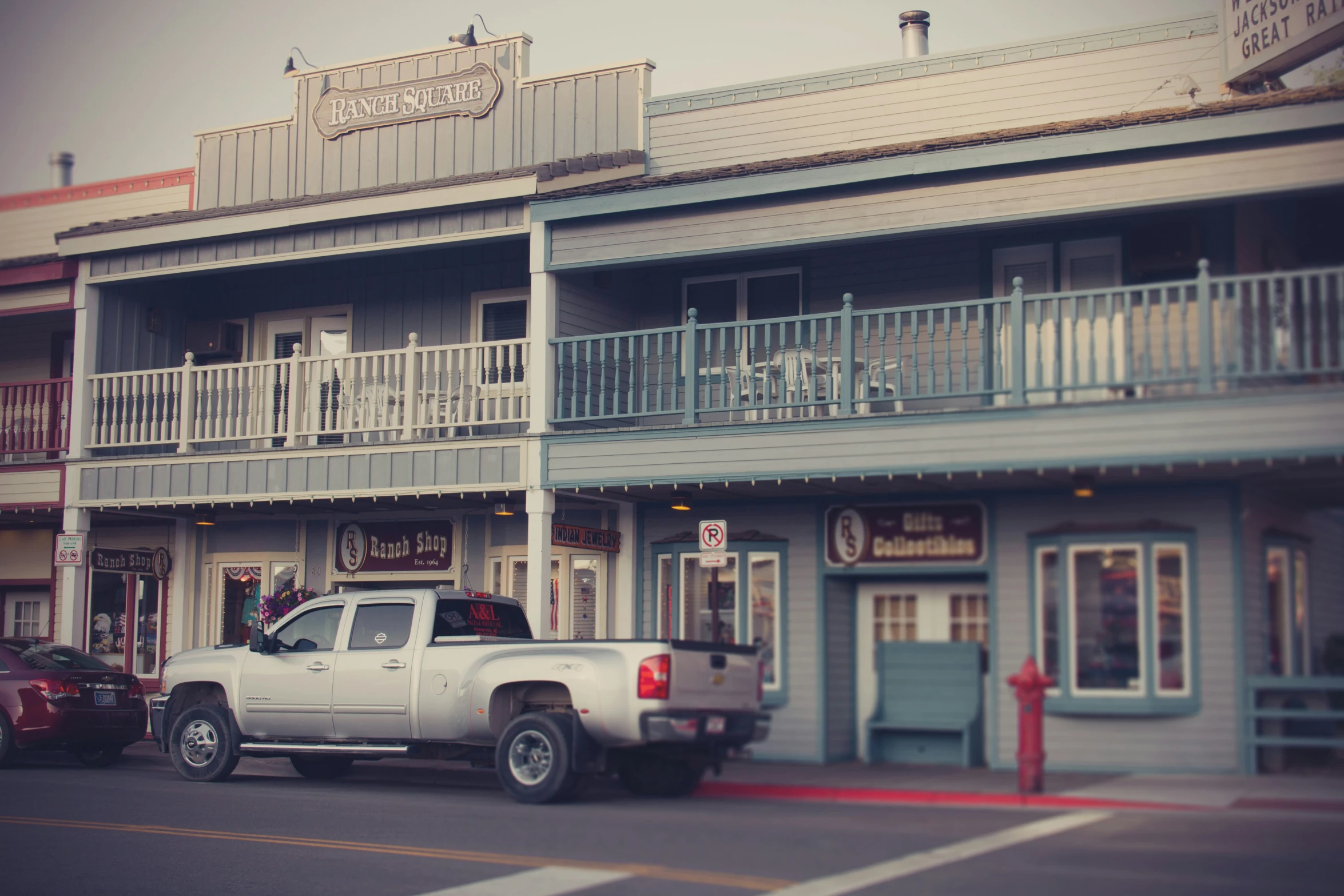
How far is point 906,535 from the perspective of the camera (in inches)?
639

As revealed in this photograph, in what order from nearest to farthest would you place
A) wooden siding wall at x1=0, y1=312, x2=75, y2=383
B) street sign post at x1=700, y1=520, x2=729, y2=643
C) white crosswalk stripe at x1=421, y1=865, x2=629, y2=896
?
white crosswalk stripe at x1=421, y1=865, x2=629, y2=896 < street sign post at x1=700, y1=520, x2=729, y2=643 < wooden siding wall at x1=0, y1=312, x2=75, y2=383

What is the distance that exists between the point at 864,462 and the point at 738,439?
1443 mm

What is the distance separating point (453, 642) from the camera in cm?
1378

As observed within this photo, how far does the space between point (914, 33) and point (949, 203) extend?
15.0 feet

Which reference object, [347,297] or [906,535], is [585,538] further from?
[347,297]

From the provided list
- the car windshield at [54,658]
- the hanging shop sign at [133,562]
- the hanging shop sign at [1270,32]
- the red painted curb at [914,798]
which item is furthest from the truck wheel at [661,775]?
the hanging shop sign at [1270,32]

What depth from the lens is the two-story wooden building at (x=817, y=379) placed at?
14.2m

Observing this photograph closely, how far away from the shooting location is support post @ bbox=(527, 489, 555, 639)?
16.5 metres

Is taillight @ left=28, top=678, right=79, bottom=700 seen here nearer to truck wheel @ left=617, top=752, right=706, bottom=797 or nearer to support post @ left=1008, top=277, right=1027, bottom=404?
truck wheel @ left=617, top=752, right=706, bottom=797

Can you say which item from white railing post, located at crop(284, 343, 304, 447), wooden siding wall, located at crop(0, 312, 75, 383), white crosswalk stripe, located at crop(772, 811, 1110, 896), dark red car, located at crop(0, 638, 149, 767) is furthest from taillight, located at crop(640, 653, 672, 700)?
wooden siding wall, located at crop(0, 312, 75, 383)

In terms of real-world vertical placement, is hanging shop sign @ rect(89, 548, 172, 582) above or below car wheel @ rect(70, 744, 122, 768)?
above

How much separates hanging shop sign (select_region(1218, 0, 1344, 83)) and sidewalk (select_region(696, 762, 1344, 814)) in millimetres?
7361

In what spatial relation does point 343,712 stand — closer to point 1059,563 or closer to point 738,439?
point 738,439

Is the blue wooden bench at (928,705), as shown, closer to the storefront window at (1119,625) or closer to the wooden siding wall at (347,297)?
the storefront window at (1119,625)
